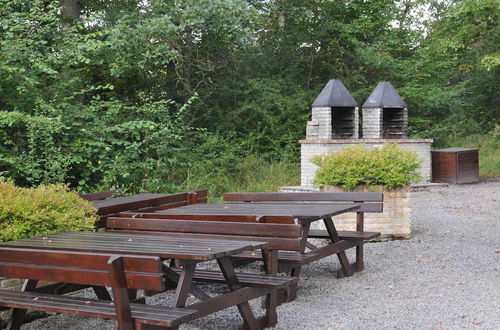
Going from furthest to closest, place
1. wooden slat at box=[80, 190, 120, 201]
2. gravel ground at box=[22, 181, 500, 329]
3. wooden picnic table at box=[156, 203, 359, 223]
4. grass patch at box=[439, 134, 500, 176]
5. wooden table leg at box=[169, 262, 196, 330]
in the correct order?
grass patch at box=[439, 134, 500, 176]
wooden slat at box=[80, 190, 120, 201]
wooden picnic table at box=[156, 203, 359, 223]
gravel ground at box=[22, 181, 500, 329]
wooden table leg at box=[169, 262, 196, 330]

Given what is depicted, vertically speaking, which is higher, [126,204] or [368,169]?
[368,169]

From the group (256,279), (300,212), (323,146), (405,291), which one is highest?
(323,146)

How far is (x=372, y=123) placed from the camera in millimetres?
16406

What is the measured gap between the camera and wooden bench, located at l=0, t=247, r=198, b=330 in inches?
135

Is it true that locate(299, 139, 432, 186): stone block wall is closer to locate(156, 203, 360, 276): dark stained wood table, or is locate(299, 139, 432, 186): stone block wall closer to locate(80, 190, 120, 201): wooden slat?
locate(80, 190, 120, 201): wooden slat

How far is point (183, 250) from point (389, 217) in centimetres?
544

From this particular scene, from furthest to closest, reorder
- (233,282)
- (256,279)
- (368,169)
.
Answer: (368,169), (256,279), (233,282)

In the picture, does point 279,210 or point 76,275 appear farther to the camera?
point 279,210

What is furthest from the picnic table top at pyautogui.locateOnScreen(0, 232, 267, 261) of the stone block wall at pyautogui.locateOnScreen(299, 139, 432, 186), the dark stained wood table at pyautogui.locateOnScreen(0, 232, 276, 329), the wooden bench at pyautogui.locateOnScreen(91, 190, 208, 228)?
the stone block wall at pyautogui.locateOnScreen(299, 139, 432, 186)

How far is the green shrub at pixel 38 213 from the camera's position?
15.9 ft

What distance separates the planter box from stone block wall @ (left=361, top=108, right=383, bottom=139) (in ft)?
25.6

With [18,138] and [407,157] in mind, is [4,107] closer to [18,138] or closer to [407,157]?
[18,138]

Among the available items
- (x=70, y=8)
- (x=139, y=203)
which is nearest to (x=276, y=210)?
(x=139, y=203)

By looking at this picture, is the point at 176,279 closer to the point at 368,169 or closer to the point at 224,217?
the point at 224,217
